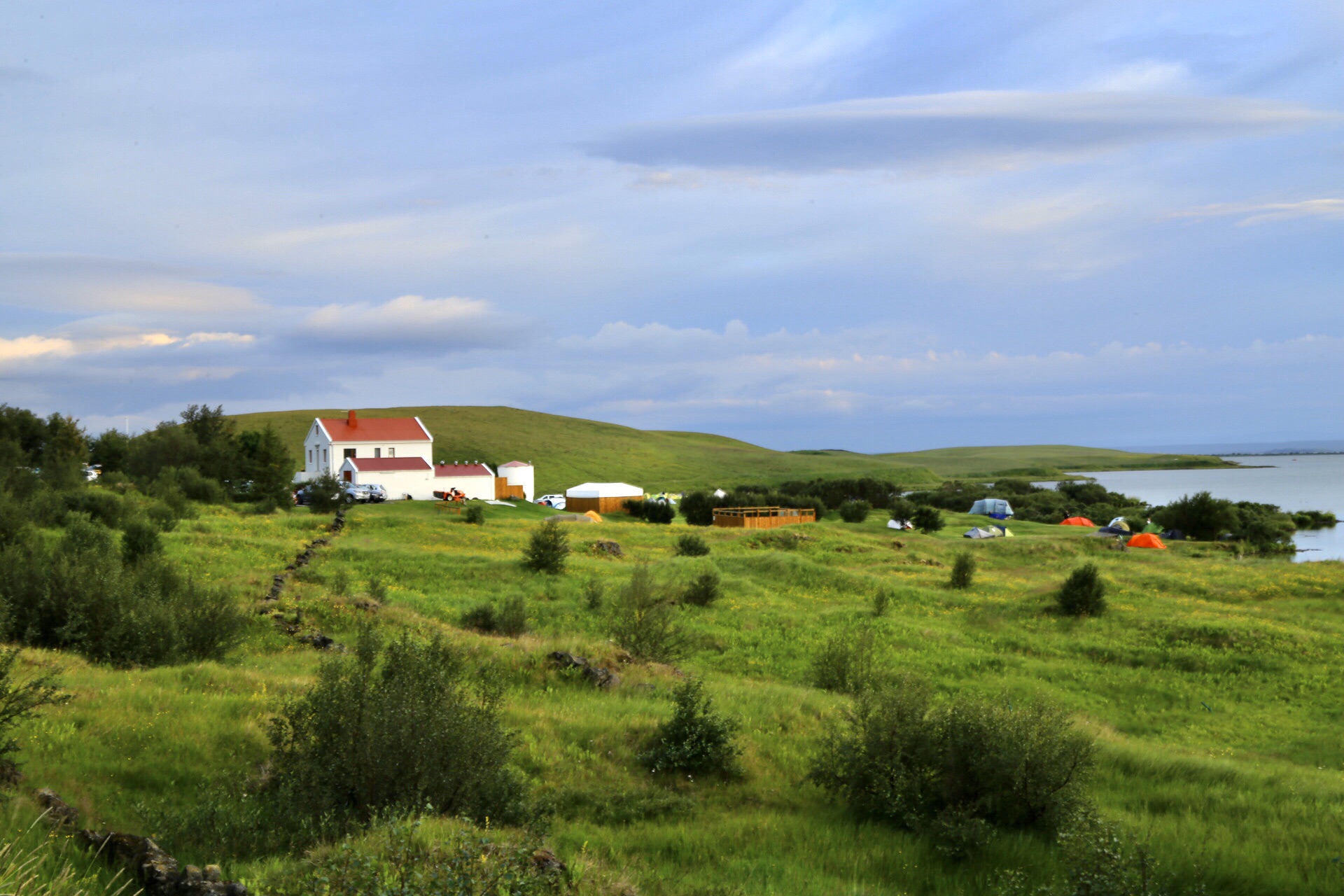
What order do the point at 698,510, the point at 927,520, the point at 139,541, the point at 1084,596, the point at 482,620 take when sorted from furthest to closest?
1. the point at 698,510
2. the point at 927,520
3. the point at 1084,596
4. the point at 139,541
5. the point at 482,620

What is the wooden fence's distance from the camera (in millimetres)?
52375

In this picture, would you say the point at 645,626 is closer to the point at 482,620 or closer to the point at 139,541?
the point at 482,620

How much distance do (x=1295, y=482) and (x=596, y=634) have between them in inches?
6581

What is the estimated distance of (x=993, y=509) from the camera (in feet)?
245

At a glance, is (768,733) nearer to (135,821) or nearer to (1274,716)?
(135,821)

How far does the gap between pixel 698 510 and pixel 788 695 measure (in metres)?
47.8

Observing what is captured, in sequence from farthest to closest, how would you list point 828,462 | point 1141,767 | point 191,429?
point 828,462
point 191,429
point 1141,767

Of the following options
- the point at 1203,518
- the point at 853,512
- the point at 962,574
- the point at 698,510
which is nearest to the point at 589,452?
the point at 698,510

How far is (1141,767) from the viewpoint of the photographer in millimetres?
10266

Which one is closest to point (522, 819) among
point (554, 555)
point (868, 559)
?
point (554, 555)

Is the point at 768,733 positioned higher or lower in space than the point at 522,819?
lower

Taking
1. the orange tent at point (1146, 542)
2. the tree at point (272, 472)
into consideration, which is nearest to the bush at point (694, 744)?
the tree at point (272, 472)

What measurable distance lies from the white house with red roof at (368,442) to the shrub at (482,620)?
47623mm

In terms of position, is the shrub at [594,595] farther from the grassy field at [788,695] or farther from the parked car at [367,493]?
the parked car at [367,493]
